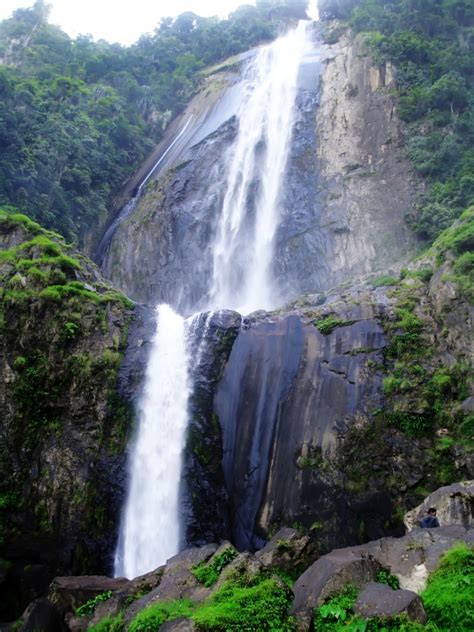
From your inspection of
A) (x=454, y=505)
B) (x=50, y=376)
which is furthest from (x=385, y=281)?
(x=50, y=376)

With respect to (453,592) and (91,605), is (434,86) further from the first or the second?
(91,605)

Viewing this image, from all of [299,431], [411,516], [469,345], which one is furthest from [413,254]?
[411,516]

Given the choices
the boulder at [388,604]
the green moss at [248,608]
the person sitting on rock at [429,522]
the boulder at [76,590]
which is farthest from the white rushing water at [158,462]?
the boulder at [388,604]

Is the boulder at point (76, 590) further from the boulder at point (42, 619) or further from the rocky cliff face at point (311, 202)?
the rocky cliff face at point (311, 202)

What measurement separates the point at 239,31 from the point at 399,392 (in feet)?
115

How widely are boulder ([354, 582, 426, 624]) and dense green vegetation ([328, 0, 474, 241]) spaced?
16.2 m

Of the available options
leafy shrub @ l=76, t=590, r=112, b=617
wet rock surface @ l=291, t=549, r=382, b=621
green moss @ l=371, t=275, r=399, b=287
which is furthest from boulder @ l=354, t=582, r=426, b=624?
green moss @ l=371, t=275, r=399, b=287

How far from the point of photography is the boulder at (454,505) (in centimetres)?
978

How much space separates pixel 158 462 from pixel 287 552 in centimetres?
467

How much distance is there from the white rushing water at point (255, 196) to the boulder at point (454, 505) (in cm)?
1270

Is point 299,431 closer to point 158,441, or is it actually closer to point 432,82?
point 158,441

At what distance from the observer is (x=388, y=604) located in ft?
22.0

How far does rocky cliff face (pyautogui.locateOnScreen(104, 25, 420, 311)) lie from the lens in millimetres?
22594

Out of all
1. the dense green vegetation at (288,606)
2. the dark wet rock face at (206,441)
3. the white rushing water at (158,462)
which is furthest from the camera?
the dark wet rock face at (206,441)
